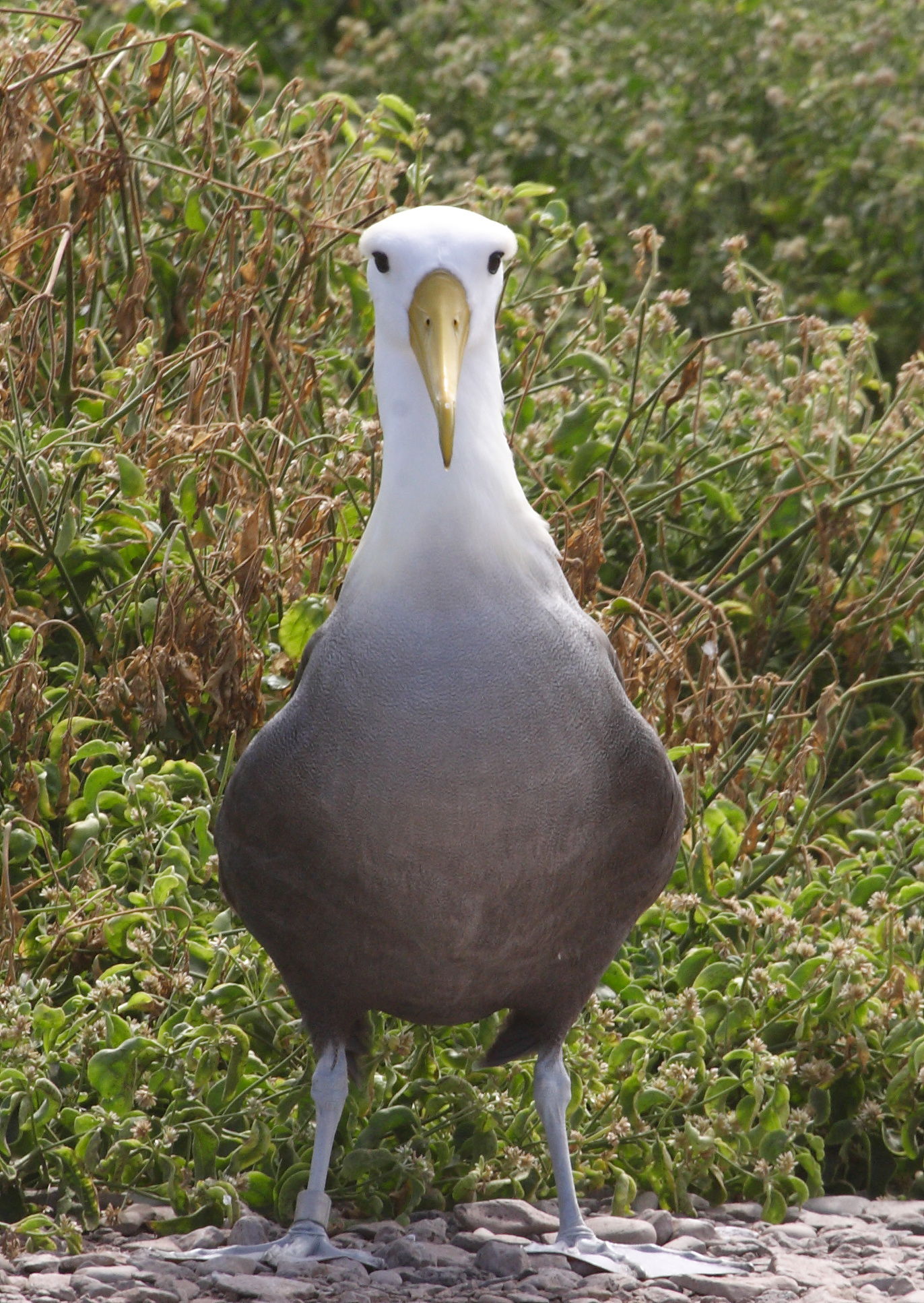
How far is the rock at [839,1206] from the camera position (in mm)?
3545

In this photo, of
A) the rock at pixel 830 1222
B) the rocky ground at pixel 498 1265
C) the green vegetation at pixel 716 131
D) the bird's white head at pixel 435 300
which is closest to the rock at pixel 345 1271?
the rocky ground at pixel 498 1265

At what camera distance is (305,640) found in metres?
4.07

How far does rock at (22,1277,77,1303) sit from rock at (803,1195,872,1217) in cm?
141

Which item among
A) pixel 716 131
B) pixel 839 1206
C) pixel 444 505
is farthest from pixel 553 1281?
pixel 716 131

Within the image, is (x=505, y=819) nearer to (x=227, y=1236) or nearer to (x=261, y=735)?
(x=261, y=735)

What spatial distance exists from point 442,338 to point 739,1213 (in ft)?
5.72

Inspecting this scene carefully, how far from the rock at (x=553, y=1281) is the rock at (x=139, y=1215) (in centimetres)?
66

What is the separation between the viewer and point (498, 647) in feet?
9.61

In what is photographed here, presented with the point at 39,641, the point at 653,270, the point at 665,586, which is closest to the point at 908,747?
the point at 665,586

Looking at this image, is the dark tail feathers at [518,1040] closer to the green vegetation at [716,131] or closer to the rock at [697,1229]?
the rock at [697,1229]

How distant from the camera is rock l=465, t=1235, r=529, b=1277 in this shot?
3.12 meters

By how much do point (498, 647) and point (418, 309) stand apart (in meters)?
0.54

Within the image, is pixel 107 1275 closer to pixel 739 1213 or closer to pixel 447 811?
pixel 447 811

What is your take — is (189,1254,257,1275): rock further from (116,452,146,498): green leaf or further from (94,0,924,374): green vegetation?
(94,0,924,374): green vegetation
